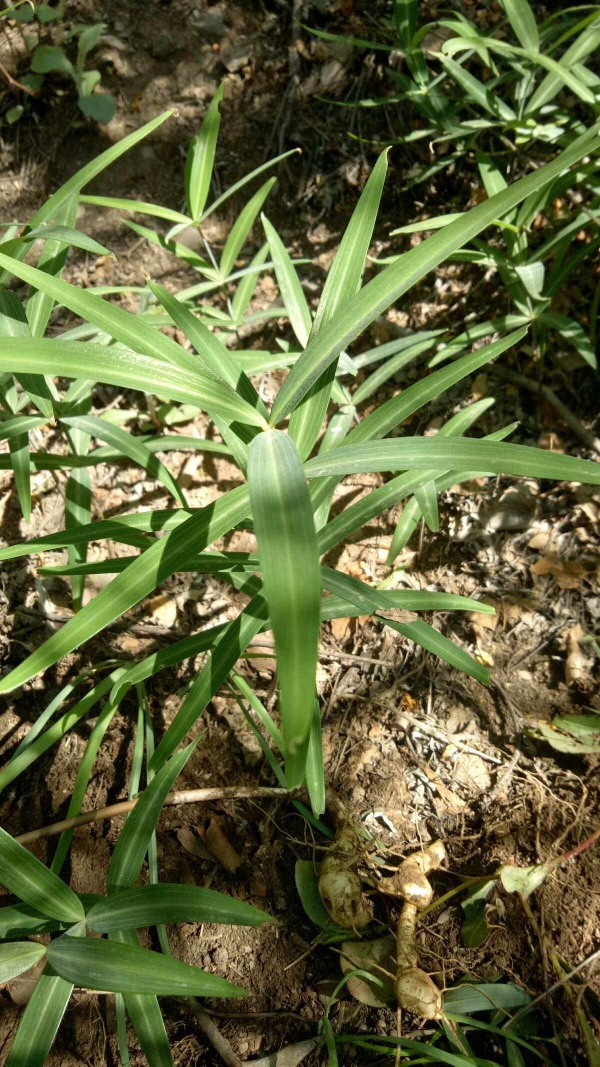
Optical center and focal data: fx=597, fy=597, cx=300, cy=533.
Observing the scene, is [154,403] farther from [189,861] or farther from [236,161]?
[189,861]

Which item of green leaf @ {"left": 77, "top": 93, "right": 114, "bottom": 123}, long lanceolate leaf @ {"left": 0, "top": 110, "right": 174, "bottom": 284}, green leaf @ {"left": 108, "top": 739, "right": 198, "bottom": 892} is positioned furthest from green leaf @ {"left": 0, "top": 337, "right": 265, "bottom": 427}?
green leaf @ {"left": 77, "top": 93, "right": 114, "bottom": 123}

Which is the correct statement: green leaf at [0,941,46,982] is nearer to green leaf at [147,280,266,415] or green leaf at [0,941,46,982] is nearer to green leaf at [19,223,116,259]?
green leaf at [147,280,266,415]

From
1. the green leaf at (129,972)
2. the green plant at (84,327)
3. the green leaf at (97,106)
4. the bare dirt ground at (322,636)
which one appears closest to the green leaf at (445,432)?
the bare dirt ground at (322,636)

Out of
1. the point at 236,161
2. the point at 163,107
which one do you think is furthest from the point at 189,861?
the point at 163,107

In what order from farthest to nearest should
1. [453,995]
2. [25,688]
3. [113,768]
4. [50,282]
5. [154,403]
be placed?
[154,403]
[25,688]
[113,768]
[453,995]
[50,282]

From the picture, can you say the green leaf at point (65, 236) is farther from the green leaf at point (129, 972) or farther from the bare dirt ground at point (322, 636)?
the green leaf at point (129, 972)
